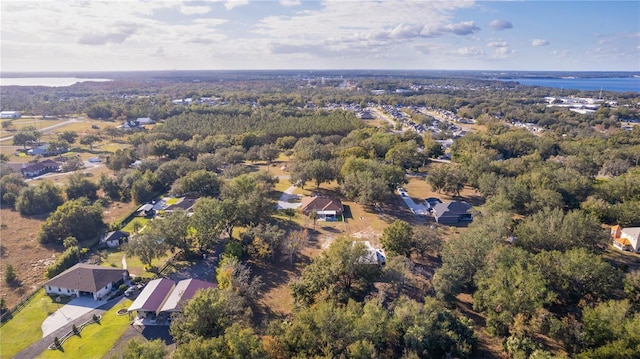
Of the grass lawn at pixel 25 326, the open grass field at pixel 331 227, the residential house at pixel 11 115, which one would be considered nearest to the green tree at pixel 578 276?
the open grass field at pixel 331 227

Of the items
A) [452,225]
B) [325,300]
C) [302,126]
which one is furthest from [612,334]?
[302,126]

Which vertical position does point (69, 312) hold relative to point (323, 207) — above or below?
below

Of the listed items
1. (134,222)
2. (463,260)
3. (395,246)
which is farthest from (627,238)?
(134,222)

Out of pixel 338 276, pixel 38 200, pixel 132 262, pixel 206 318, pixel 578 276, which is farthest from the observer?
pixel 38 200

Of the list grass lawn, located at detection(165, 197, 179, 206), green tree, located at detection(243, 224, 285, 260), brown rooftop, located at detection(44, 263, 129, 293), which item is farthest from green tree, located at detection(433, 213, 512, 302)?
grass lawn, located at detection(165, 197, 179, 206)

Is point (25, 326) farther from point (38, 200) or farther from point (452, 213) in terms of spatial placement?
point (452, 213)

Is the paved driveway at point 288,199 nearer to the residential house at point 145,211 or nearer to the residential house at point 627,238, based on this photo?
the residential house at point 145,211

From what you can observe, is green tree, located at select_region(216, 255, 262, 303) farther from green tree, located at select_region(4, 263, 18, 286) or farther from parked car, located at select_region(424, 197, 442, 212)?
parked car, located at select_region(424, 197, 442, 212)
